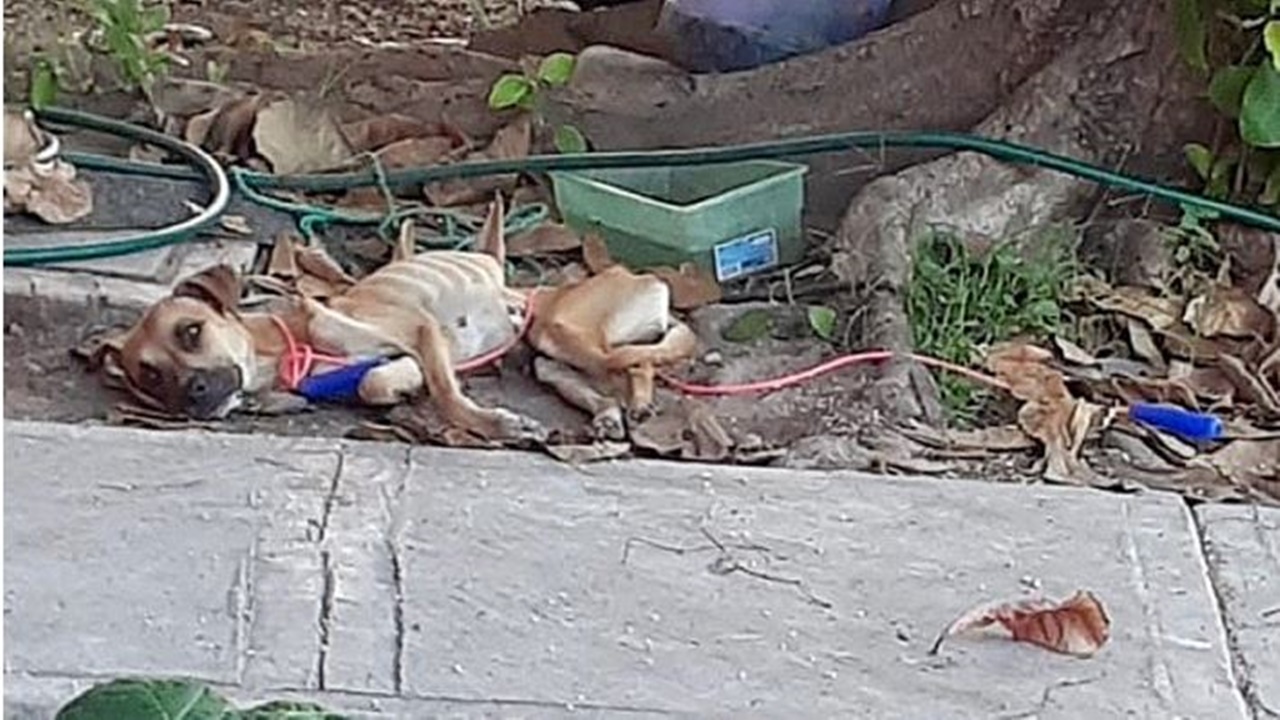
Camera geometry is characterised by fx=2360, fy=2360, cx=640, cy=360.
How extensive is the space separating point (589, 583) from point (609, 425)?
20.0 inches

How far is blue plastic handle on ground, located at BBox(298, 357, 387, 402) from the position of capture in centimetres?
292

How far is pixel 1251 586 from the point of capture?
249 centimetres

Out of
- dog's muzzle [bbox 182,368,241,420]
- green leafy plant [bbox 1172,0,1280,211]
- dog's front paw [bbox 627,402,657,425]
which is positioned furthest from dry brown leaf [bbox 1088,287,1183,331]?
dog's muzzle [bbox 182,368,241,420]

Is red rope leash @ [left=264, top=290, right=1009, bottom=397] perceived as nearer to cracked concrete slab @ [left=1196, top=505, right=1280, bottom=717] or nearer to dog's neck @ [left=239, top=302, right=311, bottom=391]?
dog's neck @ [left=239, top=302, right=311, bottom=391]

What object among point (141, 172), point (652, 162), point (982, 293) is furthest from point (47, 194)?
point (982, 293)

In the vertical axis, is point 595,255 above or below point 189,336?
below

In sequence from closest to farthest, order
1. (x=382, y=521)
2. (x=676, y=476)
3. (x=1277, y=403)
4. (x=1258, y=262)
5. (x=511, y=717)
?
(x=511, y=717) → (x=382, y=521) → (x=676, y=476) → (x=1277, y=403) → (x=1258, y=262)

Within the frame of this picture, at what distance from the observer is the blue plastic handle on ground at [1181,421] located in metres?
3.01

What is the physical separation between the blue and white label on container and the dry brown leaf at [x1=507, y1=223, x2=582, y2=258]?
219mm

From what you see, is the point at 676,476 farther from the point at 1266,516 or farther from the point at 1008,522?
the point at 1266,516

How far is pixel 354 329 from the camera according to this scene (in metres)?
2.98

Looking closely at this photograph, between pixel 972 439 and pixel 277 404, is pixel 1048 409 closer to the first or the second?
pixel 972 439

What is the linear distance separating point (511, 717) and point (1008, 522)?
707mm

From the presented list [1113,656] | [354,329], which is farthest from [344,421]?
[1113,656]
